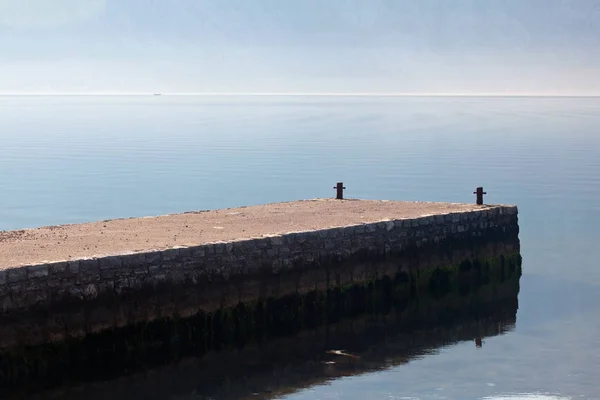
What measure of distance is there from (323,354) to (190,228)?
4.10 m

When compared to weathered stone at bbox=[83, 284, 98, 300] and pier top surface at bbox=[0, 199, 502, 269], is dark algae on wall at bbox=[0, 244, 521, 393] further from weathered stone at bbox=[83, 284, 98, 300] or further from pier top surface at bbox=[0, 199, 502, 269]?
pier top surface at bbox=[0, 199, 502, 269]

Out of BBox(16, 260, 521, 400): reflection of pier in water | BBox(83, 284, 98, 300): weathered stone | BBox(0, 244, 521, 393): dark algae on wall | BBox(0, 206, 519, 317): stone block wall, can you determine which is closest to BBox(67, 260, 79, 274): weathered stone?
BBox(0, 206, 519, 317): stone block wall

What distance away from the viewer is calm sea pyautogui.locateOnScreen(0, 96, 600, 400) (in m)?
23.1

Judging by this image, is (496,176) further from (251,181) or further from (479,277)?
(479,277)

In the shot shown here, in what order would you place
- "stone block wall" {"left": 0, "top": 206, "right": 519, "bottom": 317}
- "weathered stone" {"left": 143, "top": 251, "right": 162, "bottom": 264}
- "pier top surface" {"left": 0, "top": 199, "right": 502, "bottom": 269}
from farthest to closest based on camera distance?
"pier top surface" {"left": 0, "top": 199, "right": 502, "bottom": 269} < "weathered stone" {"left": 143, "top": 251, "right": 162, "bottom": 264} < "stone block wall" {"left": 0, "top": 206, "right": 519, "bottom": 317}

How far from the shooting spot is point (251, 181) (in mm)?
64812

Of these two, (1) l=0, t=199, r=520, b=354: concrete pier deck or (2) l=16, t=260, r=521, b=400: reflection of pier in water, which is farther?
(2) l=16, t=260, r=521, b=400: reflection of pier in water

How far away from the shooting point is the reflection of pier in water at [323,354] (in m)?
21.6

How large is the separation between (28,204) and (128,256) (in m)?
32.5

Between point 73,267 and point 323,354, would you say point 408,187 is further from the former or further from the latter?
point 73,267

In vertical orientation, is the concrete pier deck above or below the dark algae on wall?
above

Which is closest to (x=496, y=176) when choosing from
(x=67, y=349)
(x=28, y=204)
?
(x=28, y=204)

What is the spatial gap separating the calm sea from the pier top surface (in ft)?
10.5

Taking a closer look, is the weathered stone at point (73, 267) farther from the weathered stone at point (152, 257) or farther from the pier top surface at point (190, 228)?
the weathered stone at point (152, 257)
